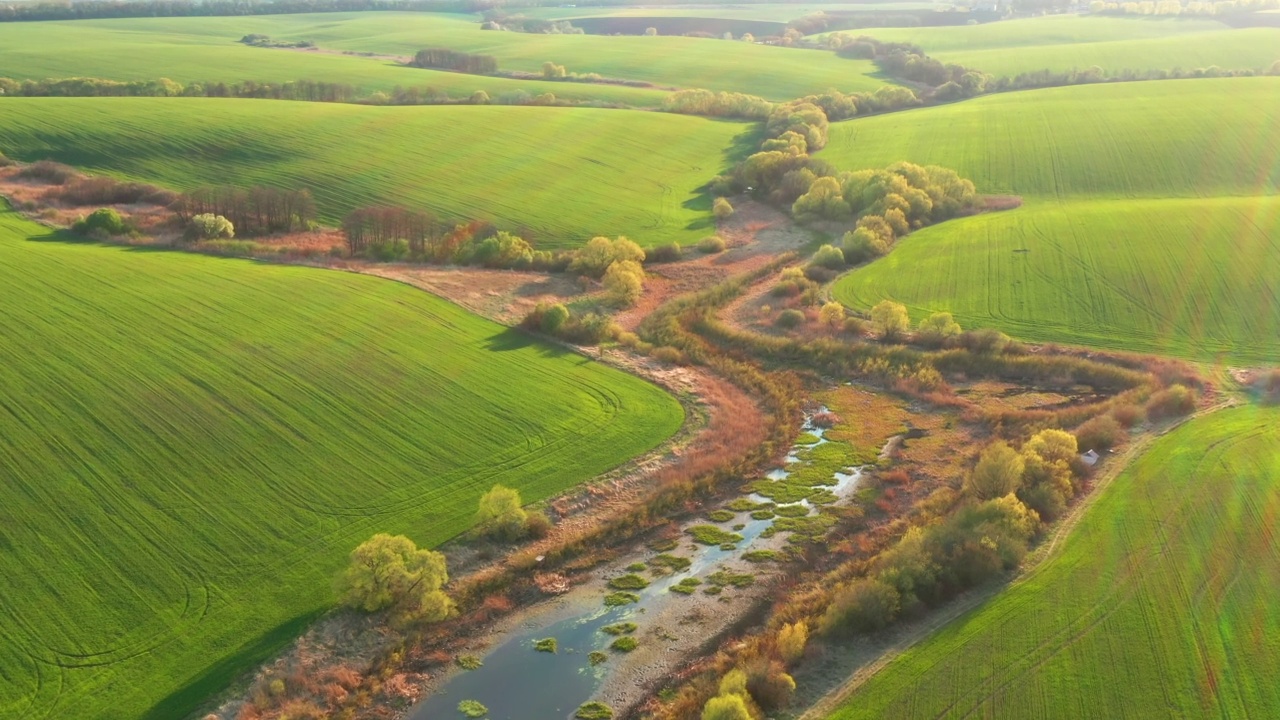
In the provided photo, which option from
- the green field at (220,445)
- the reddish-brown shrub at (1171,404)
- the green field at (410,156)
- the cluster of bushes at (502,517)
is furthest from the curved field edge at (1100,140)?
the cluster of bushes at (502,517)

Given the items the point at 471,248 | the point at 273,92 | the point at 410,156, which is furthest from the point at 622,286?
the point at 273,92

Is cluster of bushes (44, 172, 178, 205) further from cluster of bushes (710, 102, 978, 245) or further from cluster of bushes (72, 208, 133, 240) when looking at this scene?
cluster of bushes (710, 102, 978, 245)

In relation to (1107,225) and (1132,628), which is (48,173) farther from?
(1107,225)

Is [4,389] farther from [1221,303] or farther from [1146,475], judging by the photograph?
[1221,303]

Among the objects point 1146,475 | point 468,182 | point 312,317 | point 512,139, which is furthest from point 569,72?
point 1146,475

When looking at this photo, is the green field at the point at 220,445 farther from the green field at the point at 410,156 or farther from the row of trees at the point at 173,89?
the row of trees at the point at 173,89
